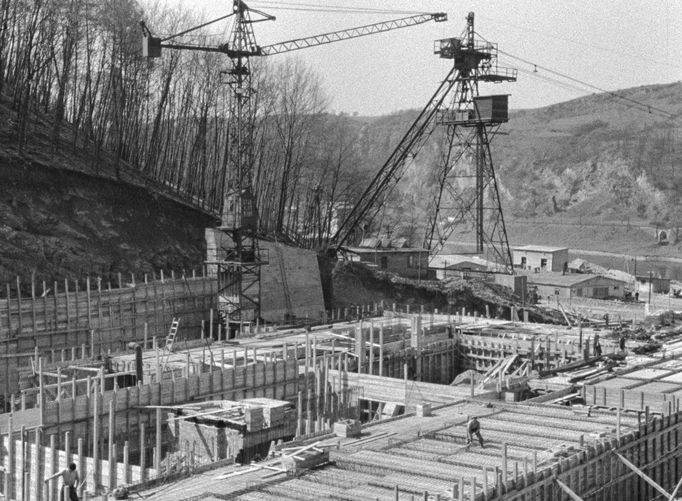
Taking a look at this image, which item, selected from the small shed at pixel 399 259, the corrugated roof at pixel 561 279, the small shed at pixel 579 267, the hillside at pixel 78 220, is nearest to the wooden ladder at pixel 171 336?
the hillside at pixel 78 220

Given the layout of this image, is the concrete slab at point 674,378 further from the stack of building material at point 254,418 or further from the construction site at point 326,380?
the stack of building material at point 254,418

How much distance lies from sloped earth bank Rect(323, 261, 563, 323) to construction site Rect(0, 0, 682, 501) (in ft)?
0.41

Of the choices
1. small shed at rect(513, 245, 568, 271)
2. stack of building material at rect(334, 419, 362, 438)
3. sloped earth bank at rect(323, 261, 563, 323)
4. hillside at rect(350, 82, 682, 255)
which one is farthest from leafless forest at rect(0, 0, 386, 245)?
hillside at rect(350, 82, 682, 255)

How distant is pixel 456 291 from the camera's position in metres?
59.4

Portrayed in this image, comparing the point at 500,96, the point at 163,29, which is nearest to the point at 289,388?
the point at 500,96

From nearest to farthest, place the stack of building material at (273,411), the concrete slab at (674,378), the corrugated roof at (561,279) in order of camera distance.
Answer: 1. the stack of building material at (273,411)
2. the concrete slab at (674,378)
3. the corrugated roof at (561,279)

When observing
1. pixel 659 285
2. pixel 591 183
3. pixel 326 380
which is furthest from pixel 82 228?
pixel 591 183

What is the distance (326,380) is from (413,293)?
26001 millimetres

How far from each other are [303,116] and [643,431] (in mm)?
50591

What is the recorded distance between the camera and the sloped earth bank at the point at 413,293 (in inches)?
2228

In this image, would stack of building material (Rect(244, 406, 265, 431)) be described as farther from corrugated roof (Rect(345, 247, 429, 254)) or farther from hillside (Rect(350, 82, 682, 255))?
hillside (Rect(350, 82, 682, 255))

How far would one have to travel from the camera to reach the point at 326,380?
109ft

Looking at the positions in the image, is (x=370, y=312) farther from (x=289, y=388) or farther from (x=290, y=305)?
(x=289, y=388)

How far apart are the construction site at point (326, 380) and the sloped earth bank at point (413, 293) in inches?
4.9
